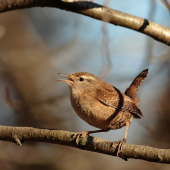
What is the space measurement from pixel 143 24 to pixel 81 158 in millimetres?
3000

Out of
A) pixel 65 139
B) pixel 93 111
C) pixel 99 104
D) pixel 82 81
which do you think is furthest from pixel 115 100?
pixel 65 139

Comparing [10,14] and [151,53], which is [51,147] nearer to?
[151,53]

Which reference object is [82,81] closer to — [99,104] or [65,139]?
[99,104]

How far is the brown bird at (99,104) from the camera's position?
10.0 ft

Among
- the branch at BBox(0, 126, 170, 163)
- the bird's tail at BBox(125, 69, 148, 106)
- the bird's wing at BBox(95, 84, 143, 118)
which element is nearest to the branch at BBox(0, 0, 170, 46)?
the bird's tail at BBox(125, 69, 148, 106)

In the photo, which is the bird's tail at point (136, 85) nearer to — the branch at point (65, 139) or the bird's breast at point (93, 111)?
the bird's breast at point (93, 111)

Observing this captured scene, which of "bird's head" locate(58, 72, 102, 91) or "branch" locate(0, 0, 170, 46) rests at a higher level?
"branch" locate(0, 0, 170, 46)

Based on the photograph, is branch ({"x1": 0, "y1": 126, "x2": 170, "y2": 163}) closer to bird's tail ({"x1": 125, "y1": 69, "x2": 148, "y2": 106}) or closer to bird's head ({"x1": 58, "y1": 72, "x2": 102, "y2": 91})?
bird's head ({"x1": 58, "y1": 72, "x2": 102, "y2": 91})

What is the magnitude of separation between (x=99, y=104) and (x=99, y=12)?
1103 mm

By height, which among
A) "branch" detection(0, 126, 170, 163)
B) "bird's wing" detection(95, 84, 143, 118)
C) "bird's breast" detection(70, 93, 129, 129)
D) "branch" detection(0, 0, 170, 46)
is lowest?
"branch" detection(0, 126, 170, 163)

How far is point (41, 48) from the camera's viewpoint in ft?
22.7

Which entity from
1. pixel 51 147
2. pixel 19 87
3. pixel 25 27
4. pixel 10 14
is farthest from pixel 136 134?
pixel 10 14

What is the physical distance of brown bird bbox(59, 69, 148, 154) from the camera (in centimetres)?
306

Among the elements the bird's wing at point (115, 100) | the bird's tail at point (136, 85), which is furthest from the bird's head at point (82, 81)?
A: the bird's tail at point (136, 85)
